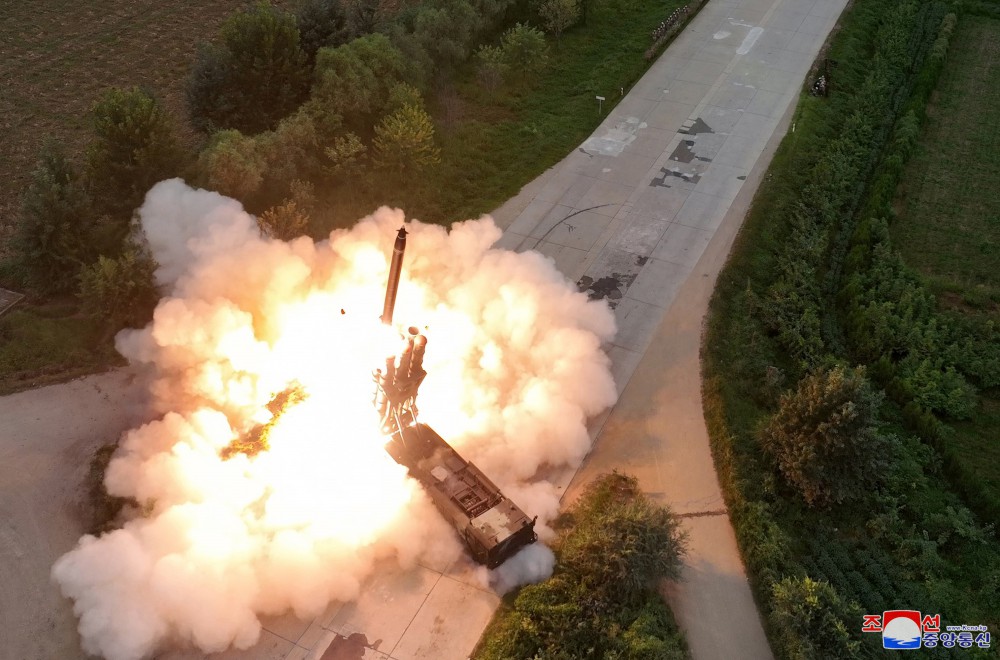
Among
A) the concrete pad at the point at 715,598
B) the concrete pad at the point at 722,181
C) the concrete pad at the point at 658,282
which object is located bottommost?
the concrete pad at the point at 715,598

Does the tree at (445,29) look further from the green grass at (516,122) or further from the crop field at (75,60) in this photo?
the crop field at (75,60)

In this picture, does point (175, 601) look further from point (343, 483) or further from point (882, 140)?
point (882, 140)

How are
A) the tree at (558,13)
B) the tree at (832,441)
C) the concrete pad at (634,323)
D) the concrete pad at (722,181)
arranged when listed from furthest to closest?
the tree at (558,13), the concrete pad at (722,181), the concrete pad at (634,323), the tree at (832,441)

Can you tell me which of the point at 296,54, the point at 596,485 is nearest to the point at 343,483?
the point at 596,485

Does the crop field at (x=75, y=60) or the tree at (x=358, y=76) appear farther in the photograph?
the crop field at (x=75, y=60)

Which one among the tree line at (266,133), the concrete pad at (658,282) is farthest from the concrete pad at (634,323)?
the tree line at (266,133)
